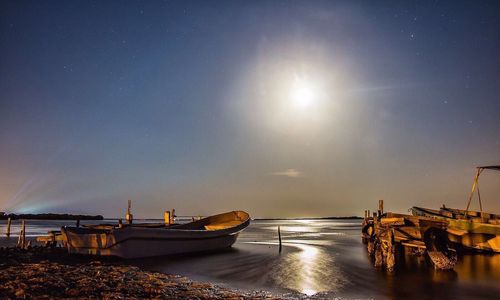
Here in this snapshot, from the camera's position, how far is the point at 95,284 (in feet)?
39.6

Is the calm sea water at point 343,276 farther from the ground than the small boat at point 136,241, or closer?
closer

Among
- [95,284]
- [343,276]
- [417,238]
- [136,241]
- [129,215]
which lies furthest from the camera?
[129,215]

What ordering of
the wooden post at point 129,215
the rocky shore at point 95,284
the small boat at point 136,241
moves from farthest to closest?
the wooden post at point 129,215 → the small boat at point 136,241 → the rocky shore at point 95,284

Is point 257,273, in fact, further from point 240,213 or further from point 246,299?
point 240,213

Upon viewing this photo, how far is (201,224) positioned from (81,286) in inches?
814

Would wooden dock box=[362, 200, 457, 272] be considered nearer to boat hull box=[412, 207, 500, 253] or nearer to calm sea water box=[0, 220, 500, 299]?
calm sea water box=[0, 220, 500, 299]

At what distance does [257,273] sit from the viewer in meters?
17.6

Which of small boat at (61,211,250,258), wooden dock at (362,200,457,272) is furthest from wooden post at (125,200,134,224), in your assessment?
wooden dock at (362,200,457,272)

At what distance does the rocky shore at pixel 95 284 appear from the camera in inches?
415

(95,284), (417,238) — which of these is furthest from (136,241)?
(417,238)

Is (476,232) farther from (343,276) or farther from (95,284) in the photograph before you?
(95,284)

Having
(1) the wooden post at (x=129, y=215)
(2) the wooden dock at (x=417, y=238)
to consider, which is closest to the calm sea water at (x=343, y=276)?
(2) the wooden dock at (x=417, y=238)

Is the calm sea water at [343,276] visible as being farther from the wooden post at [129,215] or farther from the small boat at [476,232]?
the wooden post at [129,215]

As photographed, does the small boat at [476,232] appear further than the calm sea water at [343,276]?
Yes
